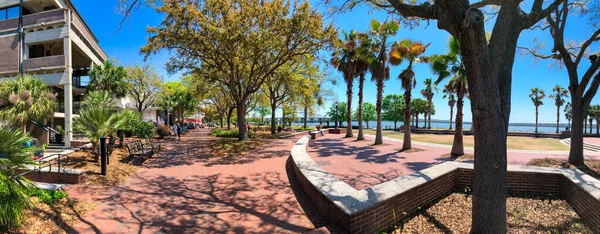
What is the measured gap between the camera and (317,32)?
12.9 m

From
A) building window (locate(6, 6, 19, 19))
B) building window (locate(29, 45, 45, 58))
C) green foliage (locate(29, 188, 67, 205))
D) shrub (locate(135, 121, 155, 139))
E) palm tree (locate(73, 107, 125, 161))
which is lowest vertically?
green foliage (locate(29, 188, 67, 205))

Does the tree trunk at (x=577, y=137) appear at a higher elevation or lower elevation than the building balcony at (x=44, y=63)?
lower

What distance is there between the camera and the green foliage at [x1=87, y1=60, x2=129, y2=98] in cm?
1969

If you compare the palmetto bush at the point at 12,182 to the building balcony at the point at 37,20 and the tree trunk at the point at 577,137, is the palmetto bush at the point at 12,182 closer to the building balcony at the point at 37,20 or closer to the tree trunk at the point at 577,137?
the tree trunk at the point at 577,137

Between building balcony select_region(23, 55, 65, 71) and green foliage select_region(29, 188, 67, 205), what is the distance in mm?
16346

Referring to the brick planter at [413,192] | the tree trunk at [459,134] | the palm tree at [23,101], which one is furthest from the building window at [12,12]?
the tree trunk at [459,134]

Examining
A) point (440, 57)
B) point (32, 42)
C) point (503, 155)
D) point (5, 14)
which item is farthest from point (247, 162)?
point (5, 14)

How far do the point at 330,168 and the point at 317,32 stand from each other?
7444mm

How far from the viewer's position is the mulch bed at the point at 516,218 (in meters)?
4.12

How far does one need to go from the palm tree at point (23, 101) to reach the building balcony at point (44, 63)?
304 cm

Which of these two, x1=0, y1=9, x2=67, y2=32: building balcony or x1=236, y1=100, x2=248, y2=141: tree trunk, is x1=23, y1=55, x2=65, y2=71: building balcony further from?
x1=236, y1=100, x2=248, y2=141: tree trunk

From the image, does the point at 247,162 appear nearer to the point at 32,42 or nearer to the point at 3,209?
the point at 3,209

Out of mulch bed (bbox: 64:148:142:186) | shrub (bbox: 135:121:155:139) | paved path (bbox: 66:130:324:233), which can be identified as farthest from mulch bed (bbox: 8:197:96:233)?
shrub (bbox: 135:121:155:139)

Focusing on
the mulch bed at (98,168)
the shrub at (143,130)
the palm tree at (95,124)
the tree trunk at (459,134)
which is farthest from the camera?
the shrub at (143,130)
